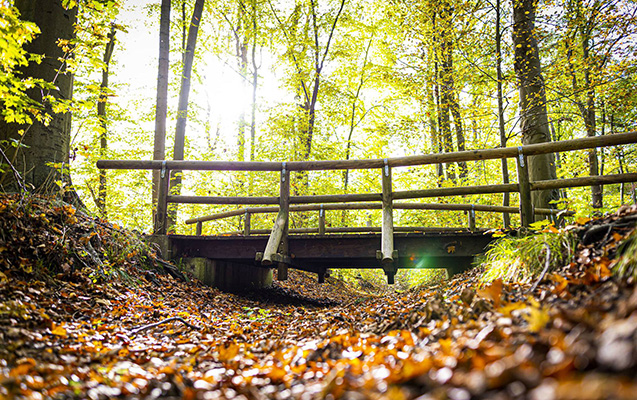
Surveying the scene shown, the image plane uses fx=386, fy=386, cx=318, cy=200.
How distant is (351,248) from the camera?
6211 mm

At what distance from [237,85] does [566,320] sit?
17871 millimetres

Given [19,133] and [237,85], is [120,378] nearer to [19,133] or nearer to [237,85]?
[19,133]

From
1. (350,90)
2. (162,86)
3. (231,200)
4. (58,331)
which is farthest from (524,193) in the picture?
(350,90)

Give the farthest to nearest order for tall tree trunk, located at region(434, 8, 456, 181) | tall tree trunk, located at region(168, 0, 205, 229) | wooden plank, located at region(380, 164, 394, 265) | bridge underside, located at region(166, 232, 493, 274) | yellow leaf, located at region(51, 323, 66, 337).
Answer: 1. tall tree trunk, located at region(168, 0, 205, 229)
2. tall tree trunk, located at region(434, 8, 456, 181)
3. bridge underside, located at region(166, 232, 493, 274)
4. wooden plank, located at region(380, 164, 394, 265)
5. yellow leaf, located at region(51, 323, 66, 337)

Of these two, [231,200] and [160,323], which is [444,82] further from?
[160,323]

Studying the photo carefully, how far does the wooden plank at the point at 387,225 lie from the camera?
530 cm

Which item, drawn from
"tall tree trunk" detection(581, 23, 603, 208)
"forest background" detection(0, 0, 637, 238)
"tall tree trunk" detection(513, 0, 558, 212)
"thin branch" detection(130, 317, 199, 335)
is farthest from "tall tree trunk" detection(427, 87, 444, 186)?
"thin branch" detection(130, 317, 199, 335)

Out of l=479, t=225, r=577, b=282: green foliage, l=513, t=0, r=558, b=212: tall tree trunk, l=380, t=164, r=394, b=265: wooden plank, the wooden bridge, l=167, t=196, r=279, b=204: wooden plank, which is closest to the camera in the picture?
l=479, t=225, r=577, b=282: green foliage

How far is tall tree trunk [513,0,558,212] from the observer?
673 centimetres

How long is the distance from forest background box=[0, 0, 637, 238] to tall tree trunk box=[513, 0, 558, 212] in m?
0.13

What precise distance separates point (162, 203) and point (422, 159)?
167 inches

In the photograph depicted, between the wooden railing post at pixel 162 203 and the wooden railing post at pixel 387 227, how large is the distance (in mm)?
3623

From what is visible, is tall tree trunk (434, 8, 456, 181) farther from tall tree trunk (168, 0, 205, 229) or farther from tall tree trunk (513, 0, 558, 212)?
tall tree trunk (168, 0, 205, 229)

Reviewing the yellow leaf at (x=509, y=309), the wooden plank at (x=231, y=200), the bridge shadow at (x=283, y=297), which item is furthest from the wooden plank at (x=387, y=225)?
the yellow leaf at (x=509, y=309)
